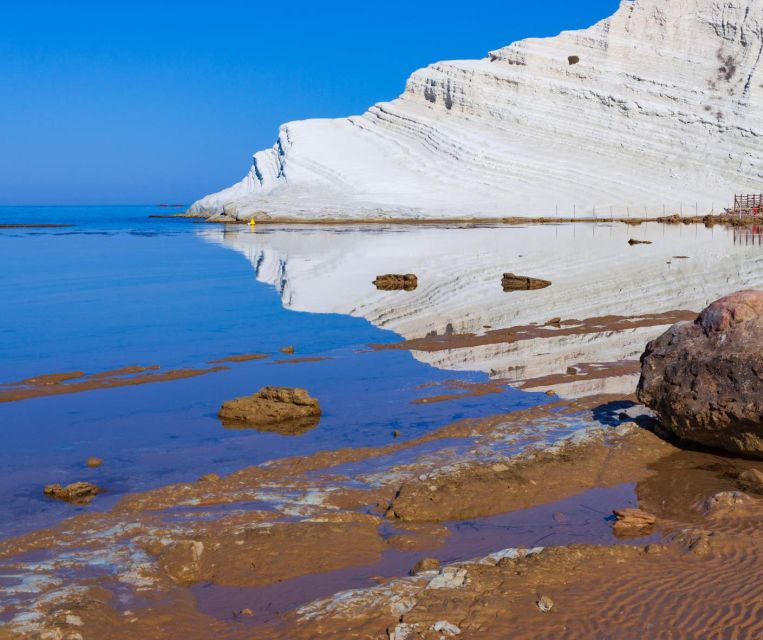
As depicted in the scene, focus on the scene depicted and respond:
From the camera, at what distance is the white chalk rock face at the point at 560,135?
51938 mm

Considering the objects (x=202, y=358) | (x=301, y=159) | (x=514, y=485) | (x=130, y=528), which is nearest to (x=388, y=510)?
(x=514, y=485)

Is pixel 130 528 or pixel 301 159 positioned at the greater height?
pixel 301 159

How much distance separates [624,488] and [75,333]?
935 cm

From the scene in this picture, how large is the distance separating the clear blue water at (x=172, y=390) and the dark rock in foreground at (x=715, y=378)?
1698mm

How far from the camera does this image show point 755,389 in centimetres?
590

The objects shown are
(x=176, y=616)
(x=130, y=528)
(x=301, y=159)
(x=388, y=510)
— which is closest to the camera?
(x=176, y=616)

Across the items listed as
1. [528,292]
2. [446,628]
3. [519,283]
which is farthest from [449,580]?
[519,283]

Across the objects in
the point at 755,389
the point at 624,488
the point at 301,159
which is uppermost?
the point at 301,159

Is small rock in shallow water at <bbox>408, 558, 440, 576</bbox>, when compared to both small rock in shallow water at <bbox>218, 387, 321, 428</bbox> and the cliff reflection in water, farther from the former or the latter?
the cliff reflection in water

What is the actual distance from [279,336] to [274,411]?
15.8ft

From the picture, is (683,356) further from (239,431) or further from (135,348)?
(135,348)

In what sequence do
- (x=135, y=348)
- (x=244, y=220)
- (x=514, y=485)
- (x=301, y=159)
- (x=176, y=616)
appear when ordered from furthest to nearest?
(x=301, y=159) < (x=244, y=220) < (x=135, y=348) < (x=514, y=485) < (x=176, y=616)

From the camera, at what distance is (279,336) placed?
12.3 m

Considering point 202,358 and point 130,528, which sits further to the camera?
point 202,358
